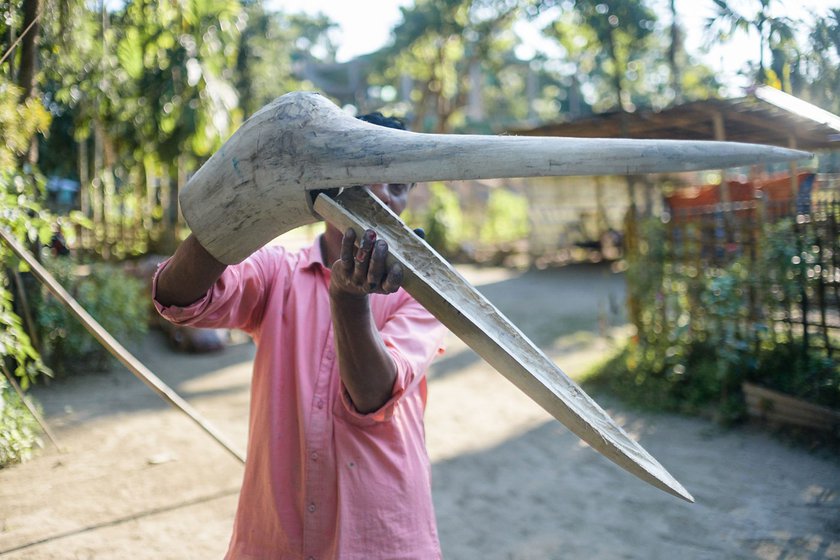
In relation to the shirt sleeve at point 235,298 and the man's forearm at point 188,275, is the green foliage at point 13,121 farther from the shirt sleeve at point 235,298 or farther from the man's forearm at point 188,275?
the man's forearm at point 188,275

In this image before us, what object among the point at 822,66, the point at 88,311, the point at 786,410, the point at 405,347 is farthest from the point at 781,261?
the point at 88,311

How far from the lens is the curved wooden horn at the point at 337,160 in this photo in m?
0.85

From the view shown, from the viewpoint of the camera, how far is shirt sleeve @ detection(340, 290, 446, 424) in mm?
1246

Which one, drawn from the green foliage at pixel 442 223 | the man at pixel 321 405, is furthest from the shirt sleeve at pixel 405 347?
the green foliage at pixel 442 223

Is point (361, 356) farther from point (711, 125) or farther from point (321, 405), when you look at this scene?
point (711, 125)

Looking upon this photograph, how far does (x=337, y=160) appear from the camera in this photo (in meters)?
1.00

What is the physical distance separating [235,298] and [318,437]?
1.12ft

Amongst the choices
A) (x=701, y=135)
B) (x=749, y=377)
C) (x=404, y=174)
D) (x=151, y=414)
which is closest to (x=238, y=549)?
(x=404, y=174)

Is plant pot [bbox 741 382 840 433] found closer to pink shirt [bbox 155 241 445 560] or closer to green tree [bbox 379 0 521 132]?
pink shirt [bbox 155 241 445 560]

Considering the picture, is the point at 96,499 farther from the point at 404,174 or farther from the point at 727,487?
the point at 727,487

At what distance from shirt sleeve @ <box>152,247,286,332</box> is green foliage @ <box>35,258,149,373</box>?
460 cm

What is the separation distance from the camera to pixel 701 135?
5977mm

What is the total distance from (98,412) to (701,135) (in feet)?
19.0

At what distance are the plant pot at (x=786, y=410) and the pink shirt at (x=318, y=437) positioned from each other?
395cm
